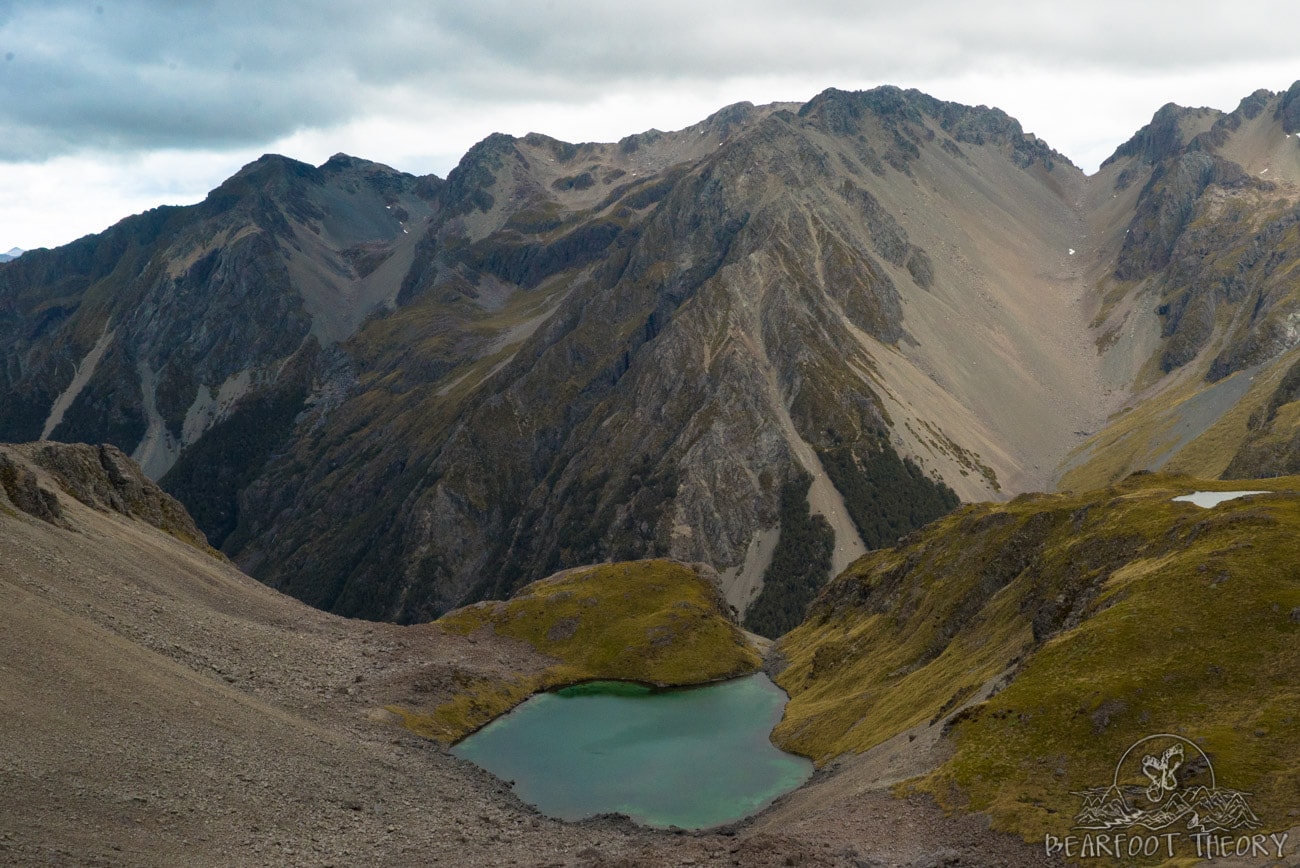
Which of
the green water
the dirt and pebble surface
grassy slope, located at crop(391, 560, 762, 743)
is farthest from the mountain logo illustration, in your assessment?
grassy slope, located at crop(391, 560, 762, 743)

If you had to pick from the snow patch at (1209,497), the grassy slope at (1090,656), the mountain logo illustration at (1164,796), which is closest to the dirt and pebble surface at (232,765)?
the mountain logo illustration at (1164,796)

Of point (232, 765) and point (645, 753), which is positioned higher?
point (232, 765)

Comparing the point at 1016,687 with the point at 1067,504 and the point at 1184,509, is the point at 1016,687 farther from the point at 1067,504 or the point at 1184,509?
the point at 1067,504

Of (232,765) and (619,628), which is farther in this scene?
(619,628)

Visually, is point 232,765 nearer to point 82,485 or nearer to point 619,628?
point 82,485

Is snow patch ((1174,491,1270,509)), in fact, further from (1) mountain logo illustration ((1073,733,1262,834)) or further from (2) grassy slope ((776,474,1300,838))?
(1) mountain logo illustration ((1073,733,1262,834))

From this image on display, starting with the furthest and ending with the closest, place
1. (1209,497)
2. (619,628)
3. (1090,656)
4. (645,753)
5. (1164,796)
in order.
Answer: (619,628)
(645,753)
(1209,497)
(1090,656)
(1164,796)

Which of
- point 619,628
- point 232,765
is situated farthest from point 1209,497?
point 232,765

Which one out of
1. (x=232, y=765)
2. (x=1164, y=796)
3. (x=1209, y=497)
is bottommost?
(x=1164, y=796)
